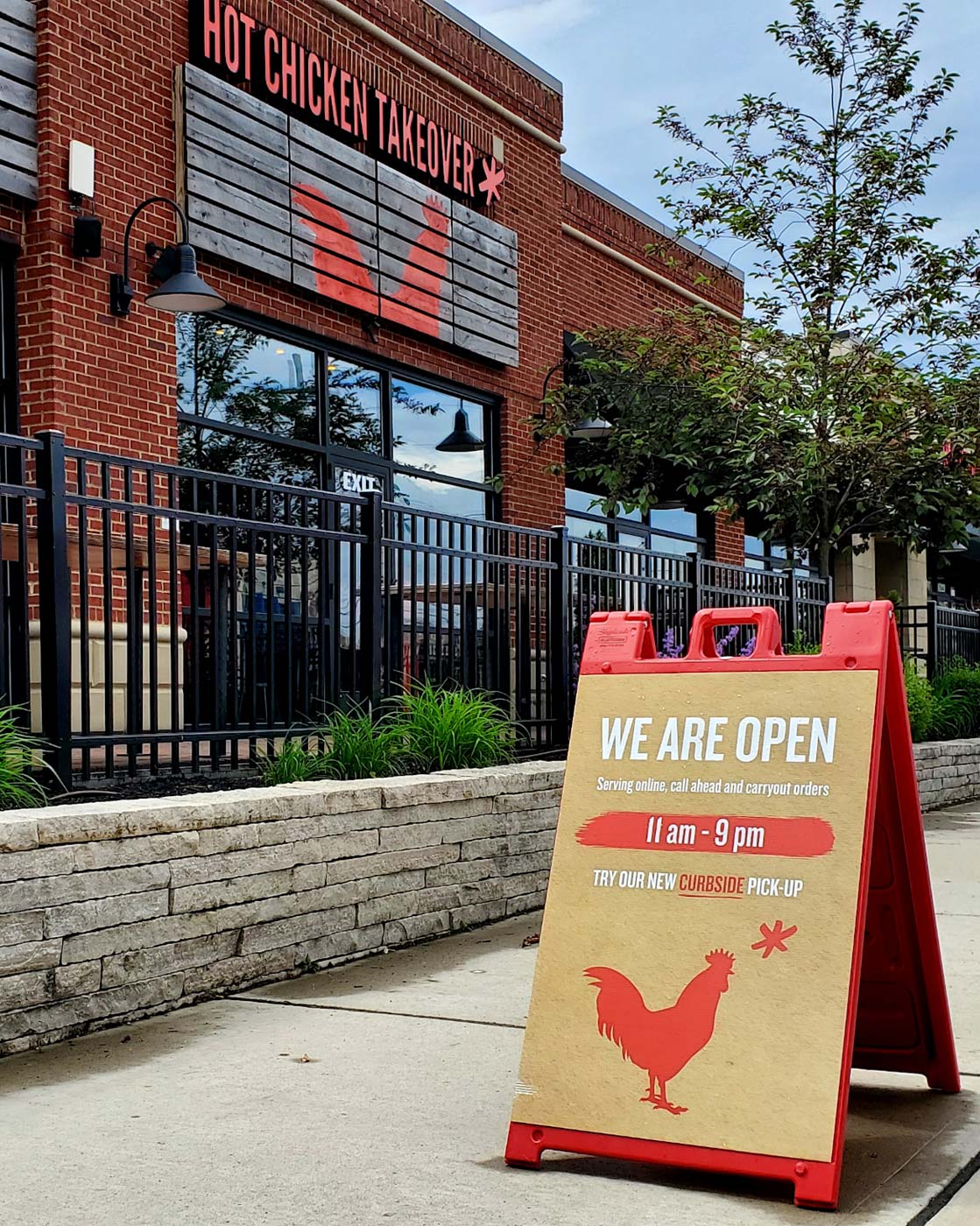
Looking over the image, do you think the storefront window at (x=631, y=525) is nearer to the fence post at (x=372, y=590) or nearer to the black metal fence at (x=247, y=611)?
the black metal fence at (x=247, y=611)

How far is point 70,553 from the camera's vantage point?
8.84m

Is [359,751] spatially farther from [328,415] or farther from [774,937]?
[328,415]

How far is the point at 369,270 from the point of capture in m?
12.5

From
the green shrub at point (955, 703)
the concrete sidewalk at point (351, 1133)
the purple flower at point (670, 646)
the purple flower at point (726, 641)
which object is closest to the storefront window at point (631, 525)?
the green shrub at point (955, 703)

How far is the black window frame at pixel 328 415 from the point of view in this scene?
11357 mm

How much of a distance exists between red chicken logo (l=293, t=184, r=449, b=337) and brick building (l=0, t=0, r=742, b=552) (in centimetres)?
2

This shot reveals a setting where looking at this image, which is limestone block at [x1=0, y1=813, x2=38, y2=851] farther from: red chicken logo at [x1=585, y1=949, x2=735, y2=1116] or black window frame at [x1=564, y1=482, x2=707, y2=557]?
black window frame at [x1=564, y1=482, x2=707, y2=557]

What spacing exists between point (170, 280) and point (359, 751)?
4.21 metres

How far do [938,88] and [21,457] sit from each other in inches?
410

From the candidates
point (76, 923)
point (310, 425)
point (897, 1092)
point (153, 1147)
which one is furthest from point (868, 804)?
point (310, 425)

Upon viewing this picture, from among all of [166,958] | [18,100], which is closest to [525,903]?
[166,958]

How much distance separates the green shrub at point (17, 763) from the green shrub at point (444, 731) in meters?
2.03

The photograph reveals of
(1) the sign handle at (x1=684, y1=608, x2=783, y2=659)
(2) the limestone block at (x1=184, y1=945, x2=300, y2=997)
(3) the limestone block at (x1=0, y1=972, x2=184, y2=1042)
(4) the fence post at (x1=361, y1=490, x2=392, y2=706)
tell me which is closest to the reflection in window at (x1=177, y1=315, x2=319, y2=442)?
(4) the fence post at (x1=361, y1=490, x2=392, y2=706)

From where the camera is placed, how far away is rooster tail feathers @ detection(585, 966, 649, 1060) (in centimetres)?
356
